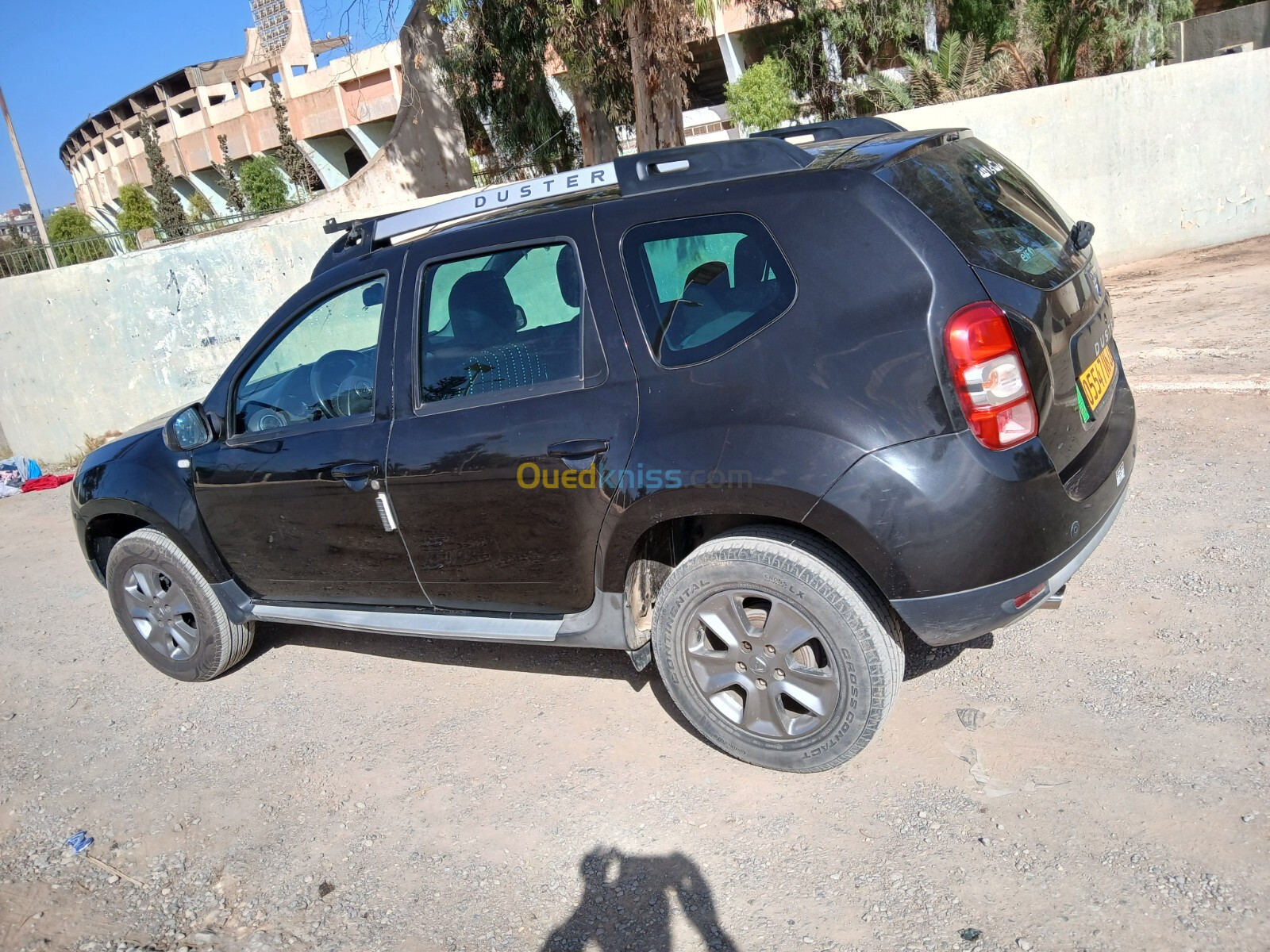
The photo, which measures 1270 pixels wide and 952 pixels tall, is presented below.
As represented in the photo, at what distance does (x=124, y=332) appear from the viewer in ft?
32.3

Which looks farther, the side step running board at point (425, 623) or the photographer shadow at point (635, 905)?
the side step running board at point (425, 623)

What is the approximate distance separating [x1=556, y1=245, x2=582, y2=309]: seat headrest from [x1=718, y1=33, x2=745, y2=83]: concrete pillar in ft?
95.4

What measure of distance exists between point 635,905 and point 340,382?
233cm

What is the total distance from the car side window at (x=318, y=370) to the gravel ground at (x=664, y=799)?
1302 millimetres

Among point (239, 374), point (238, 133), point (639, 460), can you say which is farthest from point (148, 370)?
point (238, 133)

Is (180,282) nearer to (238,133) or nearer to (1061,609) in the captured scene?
(1061,609)

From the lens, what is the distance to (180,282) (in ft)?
32.4

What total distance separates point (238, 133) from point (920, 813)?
57.1 m

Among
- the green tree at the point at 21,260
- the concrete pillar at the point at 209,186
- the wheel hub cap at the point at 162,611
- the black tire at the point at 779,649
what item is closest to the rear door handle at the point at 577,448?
the black tire at the point at 779,649

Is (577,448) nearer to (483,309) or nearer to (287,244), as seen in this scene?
(483,309)

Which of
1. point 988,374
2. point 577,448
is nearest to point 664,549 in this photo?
point 577,448

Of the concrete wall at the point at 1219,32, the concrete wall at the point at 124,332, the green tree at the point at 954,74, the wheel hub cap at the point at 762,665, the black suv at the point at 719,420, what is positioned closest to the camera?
the black suv at the point at 719,420

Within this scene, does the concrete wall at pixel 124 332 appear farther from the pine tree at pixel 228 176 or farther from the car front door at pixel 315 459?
the pine tree at pixel 228 176

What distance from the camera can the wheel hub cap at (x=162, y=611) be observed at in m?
4.54
